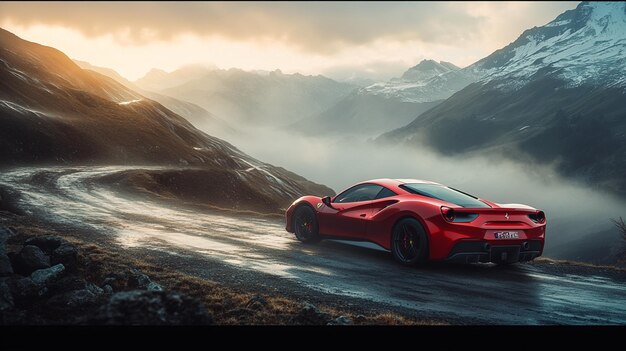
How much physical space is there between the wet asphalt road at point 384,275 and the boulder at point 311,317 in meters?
1.26

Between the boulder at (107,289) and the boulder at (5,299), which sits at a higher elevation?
the boulder at (5,299)

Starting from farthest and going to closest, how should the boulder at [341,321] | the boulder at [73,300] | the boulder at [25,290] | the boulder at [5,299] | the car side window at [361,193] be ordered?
1. the car side window at [361,193]
2. the boulder at [25,290]
3. the boulder at [73,300]
4. the boulder at [341,321]
5. the boulder at [5,299]

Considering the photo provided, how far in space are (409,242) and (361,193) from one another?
180 centimetres

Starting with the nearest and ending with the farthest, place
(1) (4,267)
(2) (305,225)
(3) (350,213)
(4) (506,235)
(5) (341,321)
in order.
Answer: (5) (341,321) → (1) (4,267) → (4) (506,235) → (3) (350,213) → (2) (305,225)

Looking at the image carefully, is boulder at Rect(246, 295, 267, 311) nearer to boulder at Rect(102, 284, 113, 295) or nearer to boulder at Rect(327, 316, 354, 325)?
boulder at Rect(327, 316, 354, 325)

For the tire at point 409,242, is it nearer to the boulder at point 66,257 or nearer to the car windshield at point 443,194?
the car windshield at point 443,194

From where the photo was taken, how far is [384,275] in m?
8.09

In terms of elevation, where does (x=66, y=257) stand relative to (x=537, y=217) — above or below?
below

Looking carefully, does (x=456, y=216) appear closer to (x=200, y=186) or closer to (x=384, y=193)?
(x=384, y=193)

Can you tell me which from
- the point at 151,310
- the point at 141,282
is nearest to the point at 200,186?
the point at 141,282

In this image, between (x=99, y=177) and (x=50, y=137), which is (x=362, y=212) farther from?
(x=50, y=137)

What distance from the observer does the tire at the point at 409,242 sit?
8.25 metres

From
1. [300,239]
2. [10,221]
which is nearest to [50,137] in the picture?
[10,221]

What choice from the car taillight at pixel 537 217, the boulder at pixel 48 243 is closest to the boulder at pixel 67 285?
the boulder at pixel 48 243
